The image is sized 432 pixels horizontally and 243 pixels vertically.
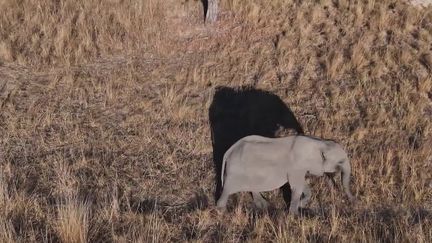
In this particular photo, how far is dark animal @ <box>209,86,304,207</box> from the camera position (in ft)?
22.3

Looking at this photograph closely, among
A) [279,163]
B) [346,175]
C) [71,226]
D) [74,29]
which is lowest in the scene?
[71,226]

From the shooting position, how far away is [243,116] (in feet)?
23.5

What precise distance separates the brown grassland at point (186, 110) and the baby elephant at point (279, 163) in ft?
0.97

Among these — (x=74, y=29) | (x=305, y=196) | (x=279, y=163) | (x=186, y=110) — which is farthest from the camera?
(x=74, y=29)

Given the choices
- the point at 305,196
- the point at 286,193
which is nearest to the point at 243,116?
the point at 286,193

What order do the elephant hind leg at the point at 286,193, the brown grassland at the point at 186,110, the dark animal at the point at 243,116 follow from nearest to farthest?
the brown grassland at the point at 186,110 < the elephant hind leg at the point at 286,193 < the dark animal at the point at 243,116

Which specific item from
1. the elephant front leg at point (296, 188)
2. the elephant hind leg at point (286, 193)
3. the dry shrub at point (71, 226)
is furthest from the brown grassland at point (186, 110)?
the elephant front leg at point (296, 188)

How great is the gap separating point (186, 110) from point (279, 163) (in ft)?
6.64

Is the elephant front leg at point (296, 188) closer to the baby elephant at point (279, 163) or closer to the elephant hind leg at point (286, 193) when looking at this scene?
the baby elephant at point (279, 163)

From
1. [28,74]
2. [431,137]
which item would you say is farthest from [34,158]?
[431,137]

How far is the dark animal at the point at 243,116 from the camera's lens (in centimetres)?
678

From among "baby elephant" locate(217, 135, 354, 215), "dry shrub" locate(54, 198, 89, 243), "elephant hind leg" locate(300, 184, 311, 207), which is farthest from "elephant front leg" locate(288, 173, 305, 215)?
"dry shrub" locate(54, 198, 89, 243)

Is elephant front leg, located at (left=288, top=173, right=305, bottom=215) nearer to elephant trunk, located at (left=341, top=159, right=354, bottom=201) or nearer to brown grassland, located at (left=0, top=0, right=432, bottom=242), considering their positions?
brown grassland, located at (left=0, top=0, right=432, bottom=242)

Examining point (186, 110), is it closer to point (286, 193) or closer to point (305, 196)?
point (286, 193)
